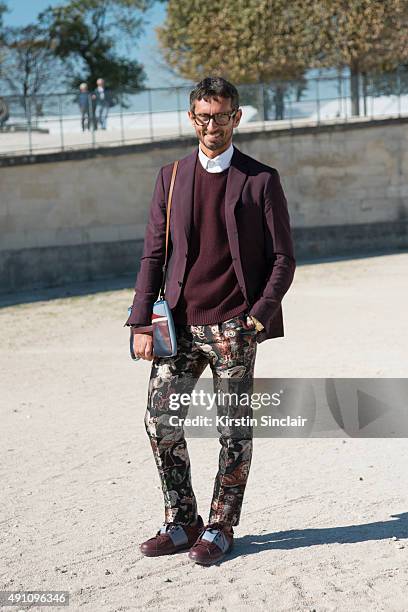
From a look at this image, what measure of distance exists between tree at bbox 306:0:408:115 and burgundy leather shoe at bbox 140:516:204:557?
2625 centimetres

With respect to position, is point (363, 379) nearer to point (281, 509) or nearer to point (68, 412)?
point (68, 412)

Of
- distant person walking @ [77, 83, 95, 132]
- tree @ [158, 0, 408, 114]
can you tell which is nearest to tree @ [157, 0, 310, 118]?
tree @ [158, 0, 408, 114]

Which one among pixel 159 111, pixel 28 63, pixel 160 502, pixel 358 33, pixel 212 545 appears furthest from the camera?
pixel 28 63

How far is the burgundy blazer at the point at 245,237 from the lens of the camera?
15.6 ft

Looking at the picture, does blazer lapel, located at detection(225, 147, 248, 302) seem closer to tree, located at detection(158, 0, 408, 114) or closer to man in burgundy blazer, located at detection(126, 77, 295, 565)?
man in burgundy blazer, located at detection(126, 77, 295, 565)

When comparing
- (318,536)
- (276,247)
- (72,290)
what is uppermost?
(276,247)

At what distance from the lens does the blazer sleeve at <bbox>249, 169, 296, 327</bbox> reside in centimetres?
476

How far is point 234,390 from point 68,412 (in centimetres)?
430

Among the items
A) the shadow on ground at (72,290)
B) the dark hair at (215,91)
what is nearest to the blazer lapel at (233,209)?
the dark hair at (215,91)

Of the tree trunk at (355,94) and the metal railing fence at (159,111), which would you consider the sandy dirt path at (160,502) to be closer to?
the metal railing fence at (159,111)

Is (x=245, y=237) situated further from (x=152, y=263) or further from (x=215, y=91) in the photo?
(x=215, y=91)

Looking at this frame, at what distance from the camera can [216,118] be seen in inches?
187

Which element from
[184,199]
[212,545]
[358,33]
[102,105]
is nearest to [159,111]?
[102,105]

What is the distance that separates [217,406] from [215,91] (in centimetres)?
139
